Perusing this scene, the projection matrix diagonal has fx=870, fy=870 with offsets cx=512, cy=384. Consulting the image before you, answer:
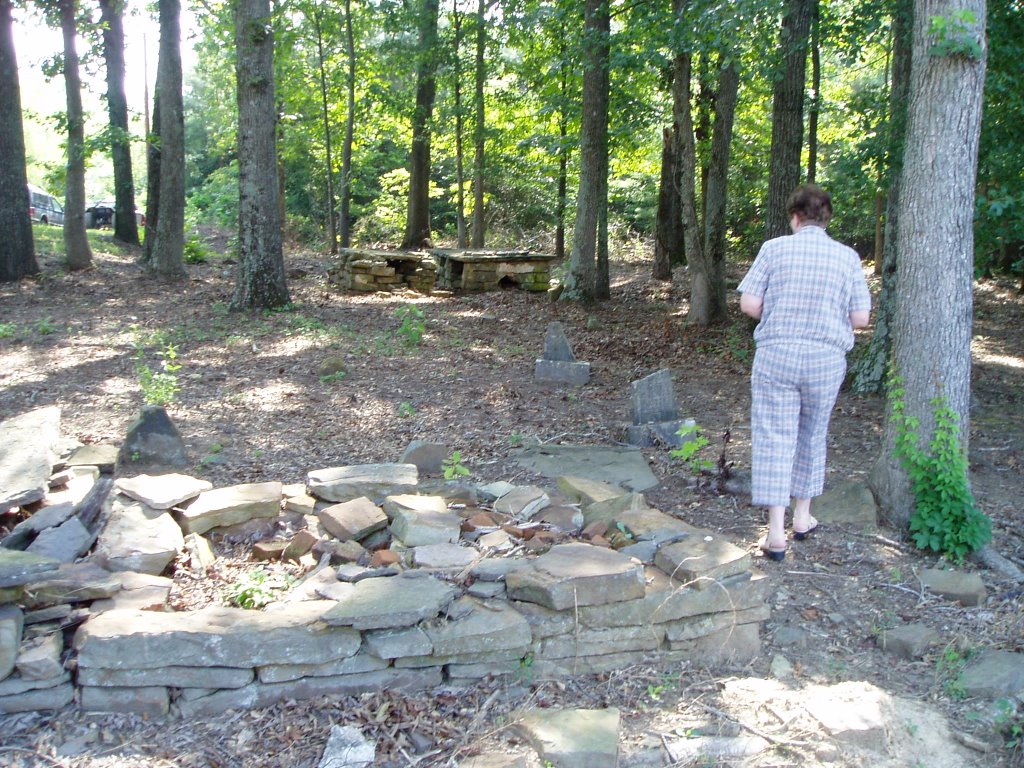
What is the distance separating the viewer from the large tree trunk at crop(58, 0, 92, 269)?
15711 millimetres

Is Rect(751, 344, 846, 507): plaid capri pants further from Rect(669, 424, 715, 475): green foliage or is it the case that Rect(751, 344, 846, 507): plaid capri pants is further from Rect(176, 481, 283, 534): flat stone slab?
Rect(176, 481, 283, 534): flat stone slab

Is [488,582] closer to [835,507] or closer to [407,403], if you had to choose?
[835,507]

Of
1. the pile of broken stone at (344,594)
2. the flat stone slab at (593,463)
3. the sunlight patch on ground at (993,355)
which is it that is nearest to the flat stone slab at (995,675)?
the pile of broken stone at (344,594)

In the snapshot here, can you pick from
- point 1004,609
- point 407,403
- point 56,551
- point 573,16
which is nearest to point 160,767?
point 56,551

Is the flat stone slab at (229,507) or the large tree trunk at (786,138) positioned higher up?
the large tree trunk at (786,138)

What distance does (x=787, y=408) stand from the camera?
15.3 feet

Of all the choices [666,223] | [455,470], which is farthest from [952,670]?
[666,223]

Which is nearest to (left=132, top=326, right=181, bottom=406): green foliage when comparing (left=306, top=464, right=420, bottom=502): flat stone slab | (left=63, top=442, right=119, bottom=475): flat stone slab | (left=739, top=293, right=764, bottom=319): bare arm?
(left=63, top=442, right=119, bottom=475): flat stone slab

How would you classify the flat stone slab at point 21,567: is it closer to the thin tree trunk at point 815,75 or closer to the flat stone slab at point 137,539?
the flat stone slab at point 137,539

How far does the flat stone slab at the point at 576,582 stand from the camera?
12.4 feet

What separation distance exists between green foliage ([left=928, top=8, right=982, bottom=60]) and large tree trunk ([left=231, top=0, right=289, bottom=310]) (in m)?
9.35

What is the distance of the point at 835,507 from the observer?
5387 mm

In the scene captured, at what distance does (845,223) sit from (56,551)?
21.9m

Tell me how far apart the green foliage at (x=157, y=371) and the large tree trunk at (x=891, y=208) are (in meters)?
6.32
